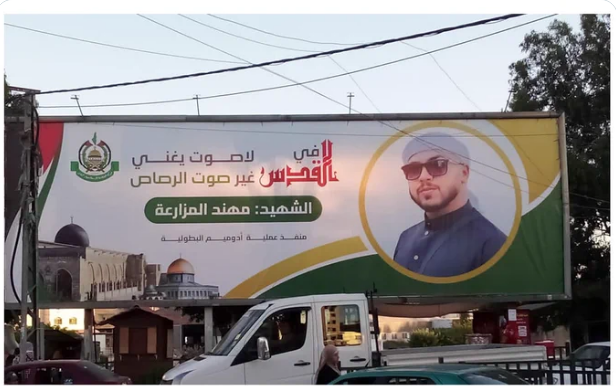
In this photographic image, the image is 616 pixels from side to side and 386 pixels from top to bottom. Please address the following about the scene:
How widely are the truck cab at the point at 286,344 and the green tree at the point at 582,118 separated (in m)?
13.2

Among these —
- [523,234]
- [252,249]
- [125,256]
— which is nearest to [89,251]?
A: [125,256]

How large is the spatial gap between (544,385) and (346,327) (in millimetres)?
2490

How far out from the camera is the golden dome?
13680 mm

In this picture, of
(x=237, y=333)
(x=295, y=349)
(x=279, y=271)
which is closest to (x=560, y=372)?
(x=295, y=349)

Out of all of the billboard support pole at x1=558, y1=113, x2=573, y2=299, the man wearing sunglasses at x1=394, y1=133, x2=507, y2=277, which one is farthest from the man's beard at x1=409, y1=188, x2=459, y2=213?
the billboard support pole at x1=558, y1=113, x2=573, y2=299

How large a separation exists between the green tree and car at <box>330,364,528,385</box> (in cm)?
1600

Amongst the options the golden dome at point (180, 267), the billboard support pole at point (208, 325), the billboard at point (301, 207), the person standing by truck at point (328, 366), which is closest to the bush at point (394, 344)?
the billboard at point (301, 207)

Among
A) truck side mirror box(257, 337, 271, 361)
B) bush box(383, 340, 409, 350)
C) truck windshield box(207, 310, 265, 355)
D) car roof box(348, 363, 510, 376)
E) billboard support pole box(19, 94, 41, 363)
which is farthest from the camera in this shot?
bush box(383, 340, 409, 350)

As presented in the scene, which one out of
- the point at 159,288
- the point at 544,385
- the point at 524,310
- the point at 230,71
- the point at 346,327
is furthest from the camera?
the point at 524,310

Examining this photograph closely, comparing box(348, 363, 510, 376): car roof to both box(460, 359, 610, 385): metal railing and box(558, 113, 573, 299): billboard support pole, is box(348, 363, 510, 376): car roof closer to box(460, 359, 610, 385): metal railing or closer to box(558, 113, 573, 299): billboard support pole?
box(460, 359, 610, 385): metal railing

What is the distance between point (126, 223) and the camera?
13750mm

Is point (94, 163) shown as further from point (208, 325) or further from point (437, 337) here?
point (437, 337)

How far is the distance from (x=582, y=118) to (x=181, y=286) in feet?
46.9

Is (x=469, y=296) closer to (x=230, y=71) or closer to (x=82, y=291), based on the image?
(x=230, y=71)
